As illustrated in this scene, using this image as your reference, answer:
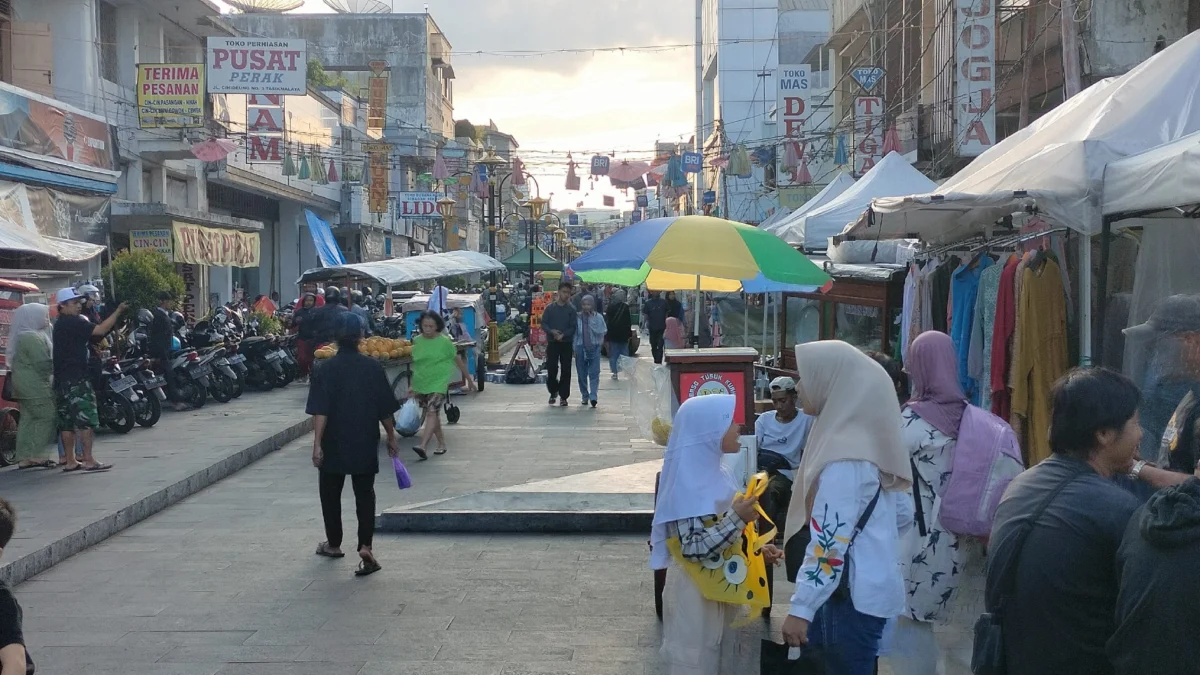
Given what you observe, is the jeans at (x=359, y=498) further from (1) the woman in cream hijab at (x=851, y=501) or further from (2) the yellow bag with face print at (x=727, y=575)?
(1) the woman in cream hijab at (x=851, y=501)

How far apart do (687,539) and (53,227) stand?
59.2ft

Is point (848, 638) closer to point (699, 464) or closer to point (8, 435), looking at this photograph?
point (699, 464)

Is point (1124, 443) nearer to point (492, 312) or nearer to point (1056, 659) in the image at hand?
point (1056, 659)

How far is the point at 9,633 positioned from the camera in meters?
3.13

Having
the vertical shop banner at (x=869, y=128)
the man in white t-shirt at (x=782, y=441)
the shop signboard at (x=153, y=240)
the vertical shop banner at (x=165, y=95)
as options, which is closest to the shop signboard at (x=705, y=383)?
the man in white t-shirt at (x=782, y=441)

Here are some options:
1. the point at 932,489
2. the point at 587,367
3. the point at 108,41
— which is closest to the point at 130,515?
the point at 932,489

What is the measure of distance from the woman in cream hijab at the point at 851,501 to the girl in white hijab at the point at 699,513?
77 centimetres

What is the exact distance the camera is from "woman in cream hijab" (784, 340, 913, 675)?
3789 mm

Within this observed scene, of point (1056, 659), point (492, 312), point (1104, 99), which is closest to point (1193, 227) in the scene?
point (1104, 99)

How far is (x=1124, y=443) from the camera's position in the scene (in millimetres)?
3078

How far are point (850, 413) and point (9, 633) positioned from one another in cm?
255

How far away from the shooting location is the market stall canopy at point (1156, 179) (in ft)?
16.6

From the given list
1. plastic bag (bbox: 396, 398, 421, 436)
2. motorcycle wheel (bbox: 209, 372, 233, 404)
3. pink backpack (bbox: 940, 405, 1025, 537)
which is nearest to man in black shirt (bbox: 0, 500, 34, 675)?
pink backpack (bbox: 940, 405, 1025, 537)

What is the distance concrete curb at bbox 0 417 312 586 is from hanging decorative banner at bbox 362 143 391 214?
70.0 feet
